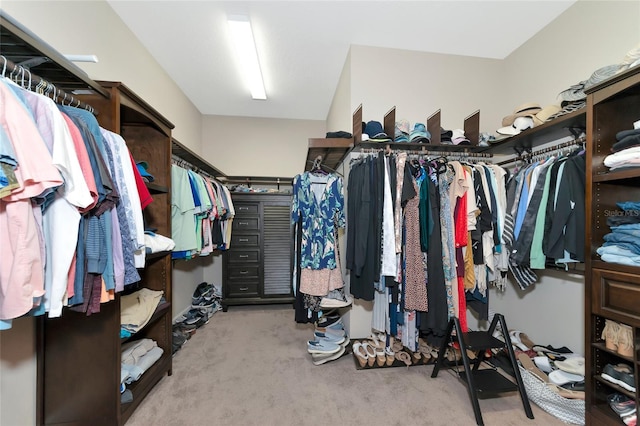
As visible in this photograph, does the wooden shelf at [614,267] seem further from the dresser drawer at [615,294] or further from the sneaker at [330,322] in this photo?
the sneaker at [330,322]

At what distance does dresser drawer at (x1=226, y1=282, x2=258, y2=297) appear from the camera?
11.0 ft

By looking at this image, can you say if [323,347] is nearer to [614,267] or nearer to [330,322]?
[330,322]

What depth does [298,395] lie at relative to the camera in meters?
1.70

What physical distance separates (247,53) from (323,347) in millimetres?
2848

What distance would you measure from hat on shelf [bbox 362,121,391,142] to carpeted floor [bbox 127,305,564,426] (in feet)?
6.31

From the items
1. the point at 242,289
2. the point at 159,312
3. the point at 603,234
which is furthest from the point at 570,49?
the point at 242,289

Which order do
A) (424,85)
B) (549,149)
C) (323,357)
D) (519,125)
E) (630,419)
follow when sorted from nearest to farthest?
1. (630,419)
2. (549,149)
3. (519,125)
4. (323,357)
5. (424,85)

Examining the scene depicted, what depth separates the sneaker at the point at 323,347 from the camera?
81.9 inches

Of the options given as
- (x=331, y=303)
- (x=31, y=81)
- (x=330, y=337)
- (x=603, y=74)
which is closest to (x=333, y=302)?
(x=331, y=303)

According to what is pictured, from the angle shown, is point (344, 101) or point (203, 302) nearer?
point (344, 101)

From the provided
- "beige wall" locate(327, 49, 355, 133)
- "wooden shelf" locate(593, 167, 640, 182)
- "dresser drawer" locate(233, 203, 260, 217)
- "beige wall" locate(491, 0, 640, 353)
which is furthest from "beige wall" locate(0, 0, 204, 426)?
"beige wall" locate(491, 0, 640, 353)

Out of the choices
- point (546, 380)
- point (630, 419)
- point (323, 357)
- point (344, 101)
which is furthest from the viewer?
point (344, 101)

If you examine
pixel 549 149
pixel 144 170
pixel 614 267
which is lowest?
pixel 614 267

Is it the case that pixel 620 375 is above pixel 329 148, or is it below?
below
